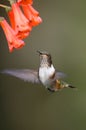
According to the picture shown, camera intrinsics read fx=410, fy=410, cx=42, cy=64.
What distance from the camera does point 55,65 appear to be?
114 inches

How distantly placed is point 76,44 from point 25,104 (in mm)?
602

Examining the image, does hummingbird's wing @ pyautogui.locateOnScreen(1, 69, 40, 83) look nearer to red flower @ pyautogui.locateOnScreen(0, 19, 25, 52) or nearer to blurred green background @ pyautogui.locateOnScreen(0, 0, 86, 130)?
red flower @ pyautogui.locateOnScreen(0, 19, 25, 52)

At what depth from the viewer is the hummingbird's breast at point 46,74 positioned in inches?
67.5

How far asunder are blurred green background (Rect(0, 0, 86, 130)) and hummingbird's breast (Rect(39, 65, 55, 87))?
960 mm

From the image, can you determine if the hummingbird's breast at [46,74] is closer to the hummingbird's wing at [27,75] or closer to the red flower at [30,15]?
the hummingbird's wing at [27,75]

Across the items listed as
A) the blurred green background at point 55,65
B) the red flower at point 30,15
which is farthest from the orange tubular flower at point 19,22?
the blurred green background at point 55,65

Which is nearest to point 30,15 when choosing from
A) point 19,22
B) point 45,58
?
point 19,22

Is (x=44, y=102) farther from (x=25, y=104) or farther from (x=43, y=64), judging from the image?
(x=43, y=64)

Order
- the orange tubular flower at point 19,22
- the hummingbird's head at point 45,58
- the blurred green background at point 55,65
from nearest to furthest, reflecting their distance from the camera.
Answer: the orange tubular flower at point 19,22, the hummingbird's head at point 45,58, the blurred green background at point 55,65

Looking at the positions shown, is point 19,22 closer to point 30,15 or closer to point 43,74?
point 30,15

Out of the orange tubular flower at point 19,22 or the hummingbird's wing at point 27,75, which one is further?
the hummingbird's wing at point 27,75

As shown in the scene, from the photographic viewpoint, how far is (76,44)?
300cm

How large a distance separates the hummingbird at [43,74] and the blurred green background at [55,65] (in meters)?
0.89

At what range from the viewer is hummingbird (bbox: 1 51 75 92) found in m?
1.67
